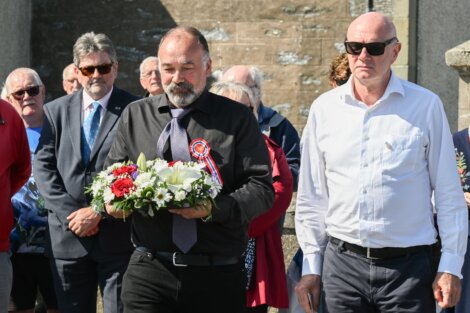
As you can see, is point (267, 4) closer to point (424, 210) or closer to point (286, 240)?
point (286, 240)

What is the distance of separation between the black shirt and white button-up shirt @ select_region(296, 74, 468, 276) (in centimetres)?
40

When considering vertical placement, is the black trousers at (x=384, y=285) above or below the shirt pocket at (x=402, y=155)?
below

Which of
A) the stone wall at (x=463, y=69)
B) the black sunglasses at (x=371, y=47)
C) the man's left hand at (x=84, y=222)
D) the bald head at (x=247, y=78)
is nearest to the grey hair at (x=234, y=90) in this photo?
the bald head at (x=247, y=78)

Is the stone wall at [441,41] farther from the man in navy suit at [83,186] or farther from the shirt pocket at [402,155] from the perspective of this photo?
the shirt pocket at [402,155]

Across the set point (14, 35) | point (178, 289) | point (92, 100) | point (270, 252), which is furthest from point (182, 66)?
point (14, 35)

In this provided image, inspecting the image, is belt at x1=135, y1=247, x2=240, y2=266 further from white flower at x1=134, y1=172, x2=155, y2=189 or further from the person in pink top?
the person in pink top

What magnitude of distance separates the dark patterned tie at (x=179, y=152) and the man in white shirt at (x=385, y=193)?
69 cm

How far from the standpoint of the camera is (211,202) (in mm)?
5176

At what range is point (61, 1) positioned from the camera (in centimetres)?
1418

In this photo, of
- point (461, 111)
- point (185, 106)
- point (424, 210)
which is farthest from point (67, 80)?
point (424, 210)

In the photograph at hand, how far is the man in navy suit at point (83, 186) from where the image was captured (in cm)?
669

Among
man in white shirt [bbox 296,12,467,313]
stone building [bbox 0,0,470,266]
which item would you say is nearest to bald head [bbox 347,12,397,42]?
man in white shirt [bbox 296,12,467,313]

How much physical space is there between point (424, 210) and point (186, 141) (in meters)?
1.24

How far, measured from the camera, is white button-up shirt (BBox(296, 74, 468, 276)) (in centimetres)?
529
